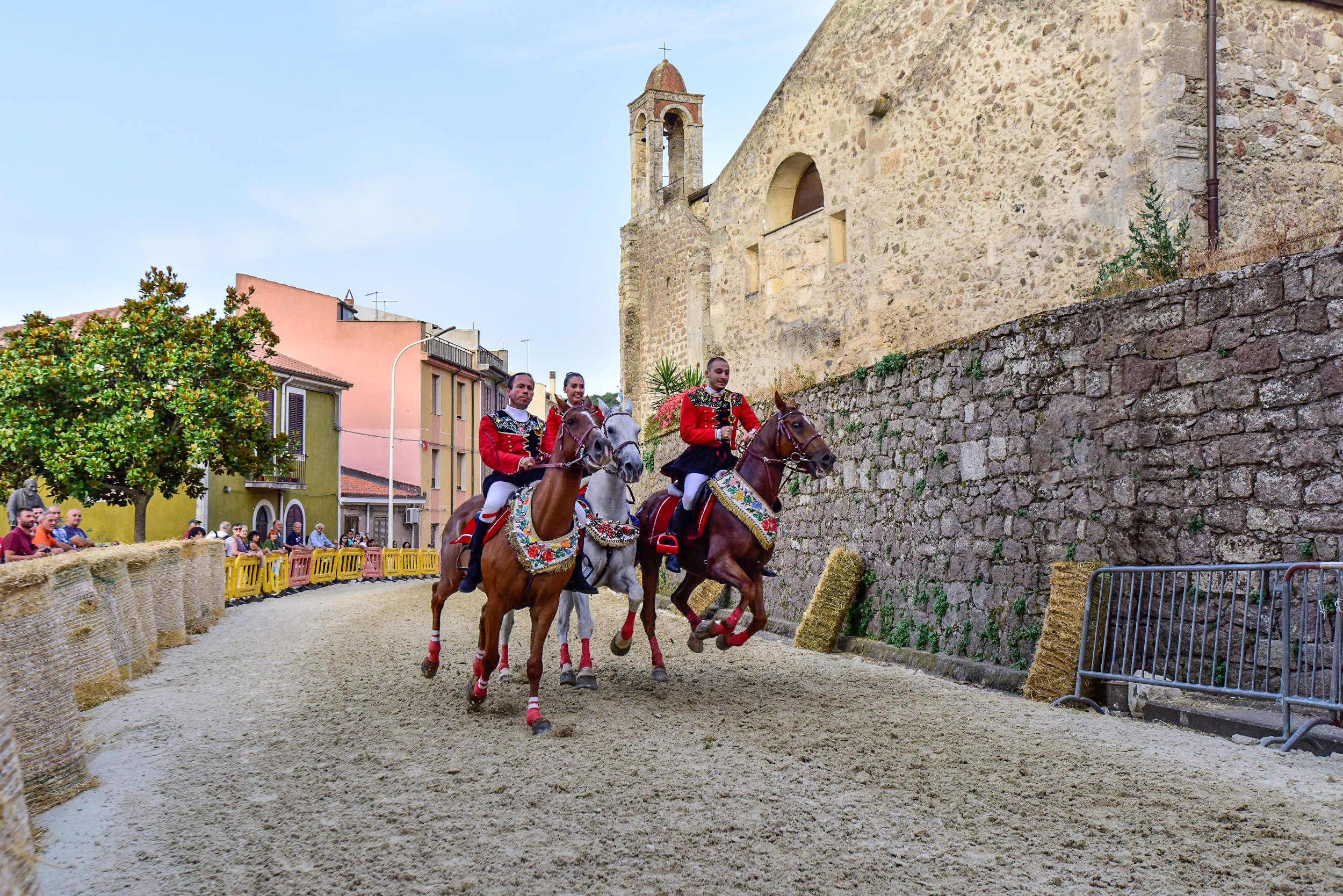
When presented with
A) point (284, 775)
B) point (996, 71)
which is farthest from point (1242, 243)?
point (284, 775)

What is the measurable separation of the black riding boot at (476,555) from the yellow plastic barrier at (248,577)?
15089 mm

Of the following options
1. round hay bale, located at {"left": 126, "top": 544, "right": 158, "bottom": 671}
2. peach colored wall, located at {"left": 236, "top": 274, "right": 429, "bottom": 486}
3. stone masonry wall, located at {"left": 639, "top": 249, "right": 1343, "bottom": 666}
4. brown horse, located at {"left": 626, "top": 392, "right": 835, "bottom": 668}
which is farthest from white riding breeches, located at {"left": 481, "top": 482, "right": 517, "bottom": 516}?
peach colored wall, located at {"left": 236, "top": 274, "right": 429, "bottom": 486}

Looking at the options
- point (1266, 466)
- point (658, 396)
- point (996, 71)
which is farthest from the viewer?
point (658, 396)

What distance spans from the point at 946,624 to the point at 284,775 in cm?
648

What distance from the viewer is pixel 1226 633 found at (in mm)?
6914

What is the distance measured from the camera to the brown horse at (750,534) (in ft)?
26.2

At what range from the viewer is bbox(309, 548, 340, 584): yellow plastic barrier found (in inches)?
1086

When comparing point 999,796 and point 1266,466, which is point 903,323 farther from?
point 999,796

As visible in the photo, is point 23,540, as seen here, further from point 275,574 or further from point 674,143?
point 674,143

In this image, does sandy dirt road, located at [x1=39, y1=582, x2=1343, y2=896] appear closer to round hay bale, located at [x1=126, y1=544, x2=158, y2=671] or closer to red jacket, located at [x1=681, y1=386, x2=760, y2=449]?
red jacket, located at [x1=681, y1=386, x2=760, y2=449]

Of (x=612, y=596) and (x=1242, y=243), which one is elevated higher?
(x=1242, y=243)

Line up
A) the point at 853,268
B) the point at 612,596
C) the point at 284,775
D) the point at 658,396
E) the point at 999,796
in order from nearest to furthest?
the point at 999,796 → the point at 284,775 → the point at 853,268 → the point at 612,596 → the point at 658,396

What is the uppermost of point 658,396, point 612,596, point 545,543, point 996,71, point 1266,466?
point 996,71

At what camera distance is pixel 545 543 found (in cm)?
687
